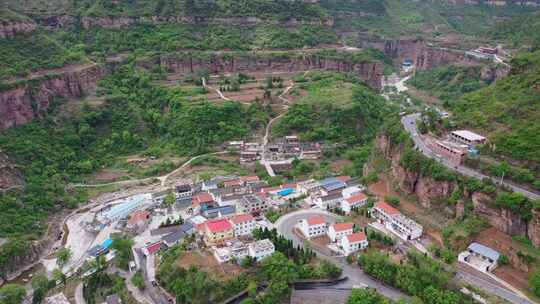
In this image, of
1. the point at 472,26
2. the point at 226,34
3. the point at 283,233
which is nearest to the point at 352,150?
the point at 283,233

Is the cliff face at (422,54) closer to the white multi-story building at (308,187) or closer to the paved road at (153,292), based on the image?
the white multi-story building at (308,187)

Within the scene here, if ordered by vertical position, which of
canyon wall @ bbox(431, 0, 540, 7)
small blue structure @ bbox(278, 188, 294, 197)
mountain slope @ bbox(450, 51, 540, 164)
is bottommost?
small blue structure @ bbox(278, 188, 294, 197)

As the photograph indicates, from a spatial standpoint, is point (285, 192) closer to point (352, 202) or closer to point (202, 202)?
point (352, 202)

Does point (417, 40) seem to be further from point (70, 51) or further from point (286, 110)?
point (70, 51)

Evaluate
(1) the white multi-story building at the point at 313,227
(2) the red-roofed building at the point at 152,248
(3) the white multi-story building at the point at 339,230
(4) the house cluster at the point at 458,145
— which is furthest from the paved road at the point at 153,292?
(4) the house cluster at the point at 458,145

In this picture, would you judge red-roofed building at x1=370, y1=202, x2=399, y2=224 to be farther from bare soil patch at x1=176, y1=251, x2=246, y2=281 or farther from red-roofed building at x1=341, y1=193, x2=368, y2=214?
bare soil patch at x1=176, y1=251, x2=246, y2=281

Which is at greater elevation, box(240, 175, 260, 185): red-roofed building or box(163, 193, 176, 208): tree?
box(240, 175, 260, 185): red-roofed building

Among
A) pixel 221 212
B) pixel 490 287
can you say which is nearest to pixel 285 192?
pixel 221 212

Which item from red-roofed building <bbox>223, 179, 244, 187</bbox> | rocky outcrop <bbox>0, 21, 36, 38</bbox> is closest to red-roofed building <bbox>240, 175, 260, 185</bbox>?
red-roofed building <bbox>223, 179, 244, 187</bbox>
